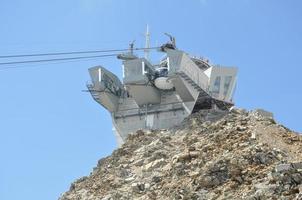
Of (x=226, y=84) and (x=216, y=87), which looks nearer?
(x=216, y=87)

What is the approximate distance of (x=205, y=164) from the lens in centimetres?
4391

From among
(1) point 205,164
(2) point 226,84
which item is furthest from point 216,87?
(1) point 205,164

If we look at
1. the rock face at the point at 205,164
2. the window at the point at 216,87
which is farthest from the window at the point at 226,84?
the rock face at the point at 205,164

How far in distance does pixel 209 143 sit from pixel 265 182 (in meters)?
10.8

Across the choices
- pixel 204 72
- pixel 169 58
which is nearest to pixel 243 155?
pixel 169 58

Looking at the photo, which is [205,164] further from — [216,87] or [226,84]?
[226,84]

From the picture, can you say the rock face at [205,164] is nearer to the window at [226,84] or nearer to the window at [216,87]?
the window at [216,87]

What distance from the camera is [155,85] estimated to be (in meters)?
62.6

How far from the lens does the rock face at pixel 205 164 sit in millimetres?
38188

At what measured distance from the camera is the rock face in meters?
38.2

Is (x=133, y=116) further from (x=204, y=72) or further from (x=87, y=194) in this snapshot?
(x=87, y=194)

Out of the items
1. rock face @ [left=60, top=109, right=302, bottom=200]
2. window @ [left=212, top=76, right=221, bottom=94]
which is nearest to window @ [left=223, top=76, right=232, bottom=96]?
window @ [left=212, top=76, right=221, bottom=94]

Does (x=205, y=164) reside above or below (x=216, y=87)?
above

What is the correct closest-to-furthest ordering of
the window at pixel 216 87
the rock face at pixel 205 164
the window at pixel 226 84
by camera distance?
the rock face at pixel 205 164 → the window at pixel 216 87 → the window at pixel 226 84
